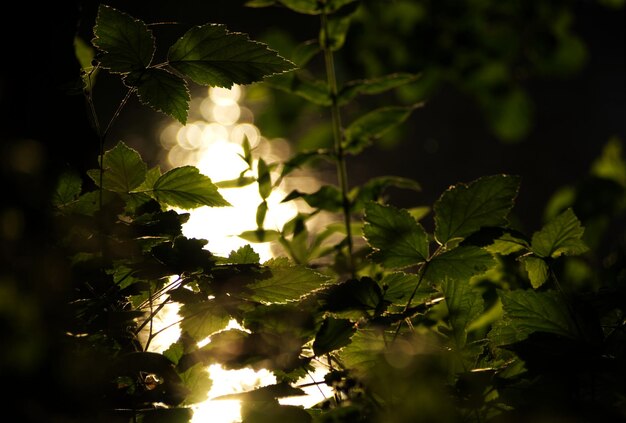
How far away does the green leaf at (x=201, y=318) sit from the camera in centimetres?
79

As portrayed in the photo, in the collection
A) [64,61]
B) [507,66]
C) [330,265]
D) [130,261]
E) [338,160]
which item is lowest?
[330,265]

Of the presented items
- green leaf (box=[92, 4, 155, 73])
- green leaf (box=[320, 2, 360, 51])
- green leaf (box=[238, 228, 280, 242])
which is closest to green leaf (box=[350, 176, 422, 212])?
green leaf (box=[238, 228, 280, 242])

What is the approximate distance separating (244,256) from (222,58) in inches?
11.5

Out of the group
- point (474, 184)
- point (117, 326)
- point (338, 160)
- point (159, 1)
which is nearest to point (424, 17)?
point (338, 160)

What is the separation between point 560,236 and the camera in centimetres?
82

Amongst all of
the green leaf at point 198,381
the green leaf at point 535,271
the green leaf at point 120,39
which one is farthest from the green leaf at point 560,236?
the green leaf at point 120,39

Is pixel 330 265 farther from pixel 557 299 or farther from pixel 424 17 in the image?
pixel 424 17

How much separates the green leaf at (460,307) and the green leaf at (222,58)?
396 millimetres

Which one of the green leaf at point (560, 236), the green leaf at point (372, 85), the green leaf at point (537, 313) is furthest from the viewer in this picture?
the green leaf at point (372, 85)

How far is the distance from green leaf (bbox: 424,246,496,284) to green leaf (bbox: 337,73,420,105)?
1.83ft

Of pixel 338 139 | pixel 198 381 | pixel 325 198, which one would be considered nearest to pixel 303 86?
pixel 338 139

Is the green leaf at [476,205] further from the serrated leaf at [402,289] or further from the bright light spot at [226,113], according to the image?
the bright light spot at [226,113]

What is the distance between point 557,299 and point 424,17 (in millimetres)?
3518

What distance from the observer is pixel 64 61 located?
0.89m
